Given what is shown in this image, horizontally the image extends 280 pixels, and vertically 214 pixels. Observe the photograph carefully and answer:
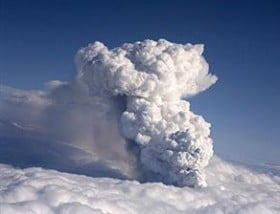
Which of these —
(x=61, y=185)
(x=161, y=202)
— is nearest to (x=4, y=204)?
(x=61, y=185)

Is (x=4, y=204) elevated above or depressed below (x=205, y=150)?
below

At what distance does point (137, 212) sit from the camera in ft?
595

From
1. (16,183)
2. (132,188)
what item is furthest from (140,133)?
(16,183)

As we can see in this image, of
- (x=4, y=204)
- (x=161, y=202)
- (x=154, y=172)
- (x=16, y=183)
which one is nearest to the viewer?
(x=4, y=204)

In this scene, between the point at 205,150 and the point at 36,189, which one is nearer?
the point at 205,150

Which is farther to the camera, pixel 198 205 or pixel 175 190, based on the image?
pixel 198 205

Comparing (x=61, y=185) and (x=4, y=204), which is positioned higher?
(x=61, y=185)

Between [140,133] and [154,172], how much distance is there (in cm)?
1917

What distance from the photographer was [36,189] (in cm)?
17012

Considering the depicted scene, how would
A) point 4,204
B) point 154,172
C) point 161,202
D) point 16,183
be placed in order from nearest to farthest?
point 4,204
point 154,172
point 16,183
point 161,202

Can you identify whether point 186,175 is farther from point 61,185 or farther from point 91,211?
point 61,185

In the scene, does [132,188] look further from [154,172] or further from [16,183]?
[16,183]

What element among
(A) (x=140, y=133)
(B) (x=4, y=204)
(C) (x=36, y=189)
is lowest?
(B) (x=4, y=204)

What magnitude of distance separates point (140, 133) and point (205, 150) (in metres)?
20.5
